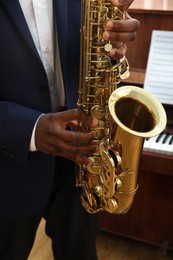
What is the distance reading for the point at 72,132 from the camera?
106 cm

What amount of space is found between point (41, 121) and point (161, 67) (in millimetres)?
930

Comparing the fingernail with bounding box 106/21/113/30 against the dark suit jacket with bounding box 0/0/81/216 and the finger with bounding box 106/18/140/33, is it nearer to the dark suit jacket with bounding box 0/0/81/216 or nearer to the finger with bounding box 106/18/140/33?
the finger with bounding box 106/18/140/33

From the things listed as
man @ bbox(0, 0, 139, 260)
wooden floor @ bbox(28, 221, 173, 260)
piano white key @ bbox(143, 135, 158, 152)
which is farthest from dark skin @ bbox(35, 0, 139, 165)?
wooden floor @ bbox(28, 221, 173, 260)

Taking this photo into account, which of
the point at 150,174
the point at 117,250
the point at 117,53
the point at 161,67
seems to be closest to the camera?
the point at 117,53

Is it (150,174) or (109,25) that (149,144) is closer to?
(150,174)

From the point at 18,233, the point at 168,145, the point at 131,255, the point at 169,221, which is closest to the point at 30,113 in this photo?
the point at 18,233

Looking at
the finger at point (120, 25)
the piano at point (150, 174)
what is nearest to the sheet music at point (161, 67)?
the piano at point (150, 174)

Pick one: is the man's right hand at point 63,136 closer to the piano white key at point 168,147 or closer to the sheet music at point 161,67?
the piano white key at point 168,147

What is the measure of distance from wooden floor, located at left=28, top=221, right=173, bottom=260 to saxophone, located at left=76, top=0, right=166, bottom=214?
1.04m

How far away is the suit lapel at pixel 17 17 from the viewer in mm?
1092

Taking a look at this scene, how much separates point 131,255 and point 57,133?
139 centimetres

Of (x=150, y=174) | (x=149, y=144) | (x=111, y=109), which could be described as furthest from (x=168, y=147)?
(x=111, y=109)

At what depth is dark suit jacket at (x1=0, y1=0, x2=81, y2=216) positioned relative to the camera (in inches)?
43.9

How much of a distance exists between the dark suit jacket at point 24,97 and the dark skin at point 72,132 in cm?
5
